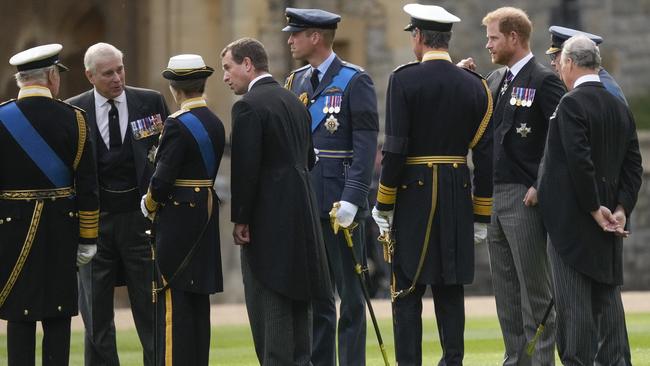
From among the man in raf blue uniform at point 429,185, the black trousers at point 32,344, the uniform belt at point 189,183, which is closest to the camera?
the uniform belt at point 189,183

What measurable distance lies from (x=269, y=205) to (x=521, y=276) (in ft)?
5.57

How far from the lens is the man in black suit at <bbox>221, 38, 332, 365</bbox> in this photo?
30.1ft

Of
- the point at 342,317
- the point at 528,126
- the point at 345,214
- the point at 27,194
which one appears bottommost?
the point at 342,317

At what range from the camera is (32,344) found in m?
9.44

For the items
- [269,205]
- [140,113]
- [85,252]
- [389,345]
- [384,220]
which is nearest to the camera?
[269,205]

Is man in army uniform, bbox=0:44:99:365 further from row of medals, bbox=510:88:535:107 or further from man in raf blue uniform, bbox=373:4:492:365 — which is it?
row of medals, bbox=510:88:535:107

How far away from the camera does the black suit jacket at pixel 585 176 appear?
365 inches

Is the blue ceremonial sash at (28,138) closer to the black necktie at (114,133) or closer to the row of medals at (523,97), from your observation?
the black necktie at (114,133)

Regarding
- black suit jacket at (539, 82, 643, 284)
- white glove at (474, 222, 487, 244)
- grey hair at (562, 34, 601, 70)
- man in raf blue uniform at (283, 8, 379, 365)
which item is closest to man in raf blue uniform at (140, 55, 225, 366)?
man in raf blue uniform at (283, 8, 379, 365)

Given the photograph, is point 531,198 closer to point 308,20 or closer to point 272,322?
point 308,20

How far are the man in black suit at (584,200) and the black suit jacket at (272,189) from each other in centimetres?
129

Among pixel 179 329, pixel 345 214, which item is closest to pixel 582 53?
pixel 345 214

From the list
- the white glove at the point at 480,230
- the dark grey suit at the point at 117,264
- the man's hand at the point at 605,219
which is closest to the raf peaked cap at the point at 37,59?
the dark grey suit at the point at 117,264

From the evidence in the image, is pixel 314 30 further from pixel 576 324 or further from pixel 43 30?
pixel 43 30
